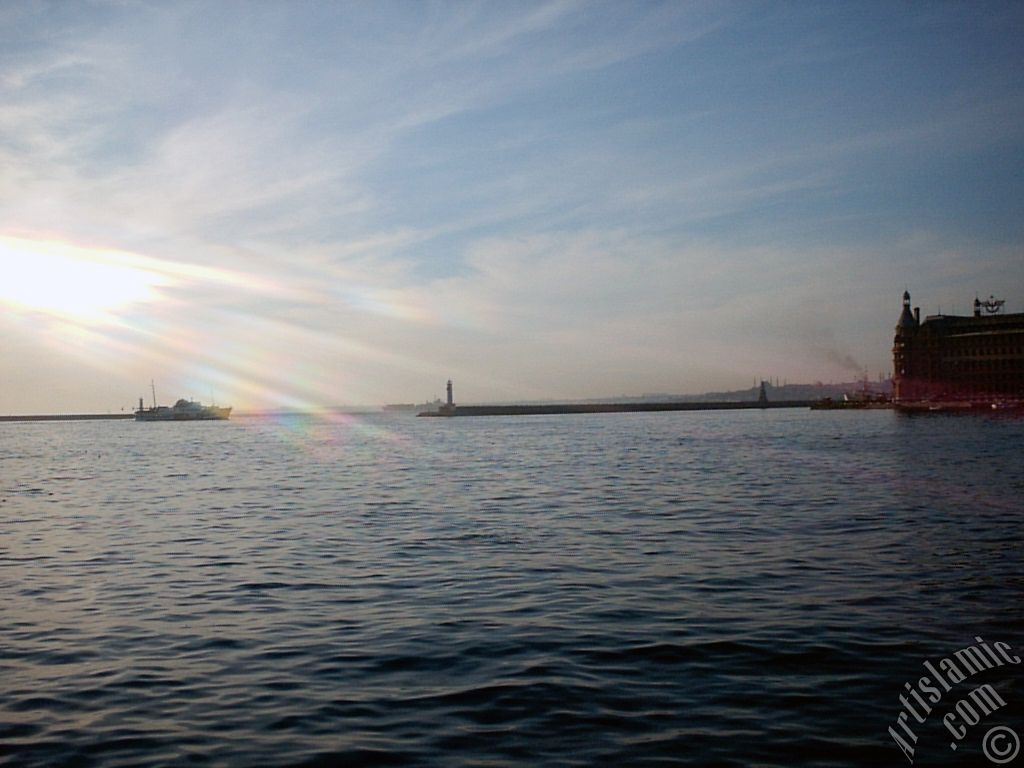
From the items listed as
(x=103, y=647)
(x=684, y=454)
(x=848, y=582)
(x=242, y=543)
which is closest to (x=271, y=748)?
(x=103, y=647)

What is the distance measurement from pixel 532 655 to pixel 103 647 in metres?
6.78

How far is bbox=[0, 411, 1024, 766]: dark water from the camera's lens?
10164mm

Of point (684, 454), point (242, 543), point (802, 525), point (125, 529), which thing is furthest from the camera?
point (684, 454)

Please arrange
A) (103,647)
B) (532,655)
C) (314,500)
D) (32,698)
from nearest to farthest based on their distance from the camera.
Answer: (32,698) < (532,655) < (103,647) < (314,500)

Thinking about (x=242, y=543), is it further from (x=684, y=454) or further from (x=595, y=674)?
(x=684, y=454)

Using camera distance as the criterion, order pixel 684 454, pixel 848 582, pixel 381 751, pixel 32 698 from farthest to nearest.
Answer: pixel 684 454
pixel 848 582
pixel 32 698
pixel 381 751

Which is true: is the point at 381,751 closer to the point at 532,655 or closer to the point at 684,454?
the point at 532,655

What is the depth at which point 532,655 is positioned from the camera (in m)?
13.5

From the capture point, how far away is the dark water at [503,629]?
10.2 meters

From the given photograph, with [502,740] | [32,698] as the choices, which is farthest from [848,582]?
[32,698]

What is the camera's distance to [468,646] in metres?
14.1

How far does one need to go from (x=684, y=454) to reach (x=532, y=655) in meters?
57.5

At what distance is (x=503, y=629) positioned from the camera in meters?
15.2

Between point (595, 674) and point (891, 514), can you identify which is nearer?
point (595, 674)
